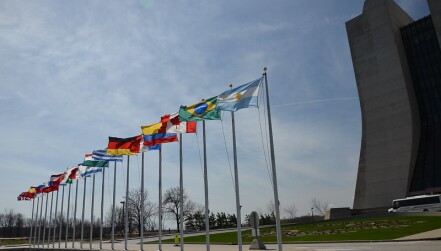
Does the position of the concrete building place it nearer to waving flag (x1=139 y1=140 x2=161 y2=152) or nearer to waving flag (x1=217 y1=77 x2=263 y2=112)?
waving flag (x1=139 y1=140 x2=161 y2=152)

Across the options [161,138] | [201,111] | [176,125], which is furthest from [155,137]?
[201,111]

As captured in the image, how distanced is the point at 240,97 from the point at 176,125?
21.6 feet

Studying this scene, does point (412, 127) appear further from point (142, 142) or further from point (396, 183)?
point (142, 142)

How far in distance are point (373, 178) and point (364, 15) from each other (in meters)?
29.9

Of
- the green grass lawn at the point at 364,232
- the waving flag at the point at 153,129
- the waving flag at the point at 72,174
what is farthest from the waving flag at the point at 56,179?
the waving flag at the point at 153,129

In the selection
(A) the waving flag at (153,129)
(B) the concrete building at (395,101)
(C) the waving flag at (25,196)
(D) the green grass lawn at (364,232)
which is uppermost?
(B) the concrete building at (395,101)

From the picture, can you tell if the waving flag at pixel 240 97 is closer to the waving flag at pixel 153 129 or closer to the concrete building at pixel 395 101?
the waving flag at pixel 153 129

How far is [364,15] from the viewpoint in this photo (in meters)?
72.2

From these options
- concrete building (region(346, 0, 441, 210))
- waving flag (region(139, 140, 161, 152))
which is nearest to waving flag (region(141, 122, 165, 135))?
waving flag (region(139, 140, 161, 152))

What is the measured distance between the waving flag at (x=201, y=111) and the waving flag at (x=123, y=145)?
778 centimetres

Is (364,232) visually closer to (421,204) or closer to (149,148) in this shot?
(149,148)

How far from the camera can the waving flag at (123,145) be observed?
1133 inches

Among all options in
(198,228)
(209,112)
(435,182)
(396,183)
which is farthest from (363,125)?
(209,112)

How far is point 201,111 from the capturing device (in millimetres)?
21516
